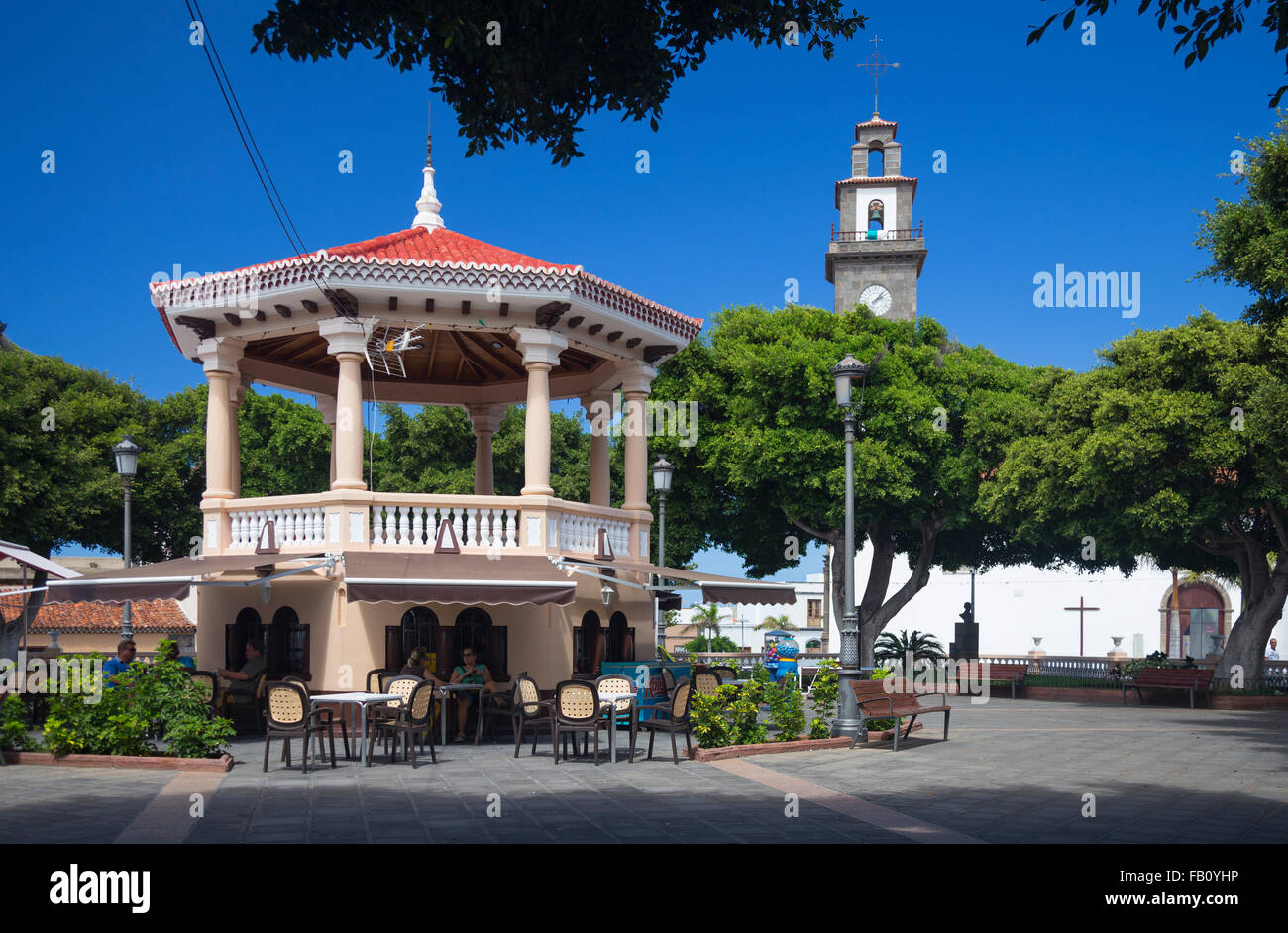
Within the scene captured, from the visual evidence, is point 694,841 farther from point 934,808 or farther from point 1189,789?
point 1189,789

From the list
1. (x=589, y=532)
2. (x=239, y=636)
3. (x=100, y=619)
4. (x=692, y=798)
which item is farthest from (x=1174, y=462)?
(x=100, y=619)

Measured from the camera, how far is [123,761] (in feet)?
44.6

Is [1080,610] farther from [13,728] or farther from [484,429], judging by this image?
[13,728]

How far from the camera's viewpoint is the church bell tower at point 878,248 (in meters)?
59.4

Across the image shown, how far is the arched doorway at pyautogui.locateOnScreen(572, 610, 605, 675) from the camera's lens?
2030 centimetres

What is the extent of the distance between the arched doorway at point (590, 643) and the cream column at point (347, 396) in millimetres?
4539

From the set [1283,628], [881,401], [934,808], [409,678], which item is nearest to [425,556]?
[409,678]

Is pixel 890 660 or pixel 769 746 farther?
pixel 890 660

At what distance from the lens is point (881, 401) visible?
34312 millimetres

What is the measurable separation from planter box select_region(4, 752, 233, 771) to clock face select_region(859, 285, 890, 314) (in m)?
50.1

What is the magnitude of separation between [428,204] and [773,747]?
13.5 meters

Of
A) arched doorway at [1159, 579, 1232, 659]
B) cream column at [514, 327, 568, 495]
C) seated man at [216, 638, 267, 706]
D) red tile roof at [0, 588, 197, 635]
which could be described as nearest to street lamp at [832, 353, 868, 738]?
cream column at [514, 327, 568, 495]

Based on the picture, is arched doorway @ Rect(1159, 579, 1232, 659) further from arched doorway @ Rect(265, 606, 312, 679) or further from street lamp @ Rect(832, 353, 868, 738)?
arched doorway @ Rect(265, 606, 312, 679)
